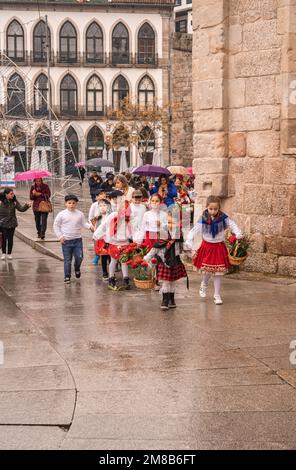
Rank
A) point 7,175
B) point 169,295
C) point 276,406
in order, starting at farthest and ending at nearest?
point 7,175 → point 169,295 → point 276,406

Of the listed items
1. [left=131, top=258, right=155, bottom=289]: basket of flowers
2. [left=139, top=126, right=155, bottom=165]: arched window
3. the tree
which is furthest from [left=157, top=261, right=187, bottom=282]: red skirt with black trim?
[left=139, top=126, right=155, bottom=165]: arched window

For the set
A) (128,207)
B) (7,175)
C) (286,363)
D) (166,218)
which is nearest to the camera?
(286,363)

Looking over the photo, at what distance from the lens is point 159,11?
208ft

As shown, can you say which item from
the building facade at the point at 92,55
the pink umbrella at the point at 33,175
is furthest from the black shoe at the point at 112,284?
the building facade at the point at 92,55

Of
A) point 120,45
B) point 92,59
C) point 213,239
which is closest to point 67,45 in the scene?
point 92,59

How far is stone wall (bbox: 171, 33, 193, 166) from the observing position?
39719mm

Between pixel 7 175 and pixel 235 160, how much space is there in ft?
71.2

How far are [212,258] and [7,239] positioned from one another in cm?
651

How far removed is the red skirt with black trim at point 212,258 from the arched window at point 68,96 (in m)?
53.8

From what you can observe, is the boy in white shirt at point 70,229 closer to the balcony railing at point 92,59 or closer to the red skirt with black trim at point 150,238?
the red skirt with black trim at point 150,238

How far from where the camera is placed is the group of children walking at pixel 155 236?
32.9ft

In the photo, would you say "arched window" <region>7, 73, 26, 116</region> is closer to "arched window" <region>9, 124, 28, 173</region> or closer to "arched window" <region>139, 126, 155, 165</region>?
"arched window" <region>9, 124, 28, 173</region>
